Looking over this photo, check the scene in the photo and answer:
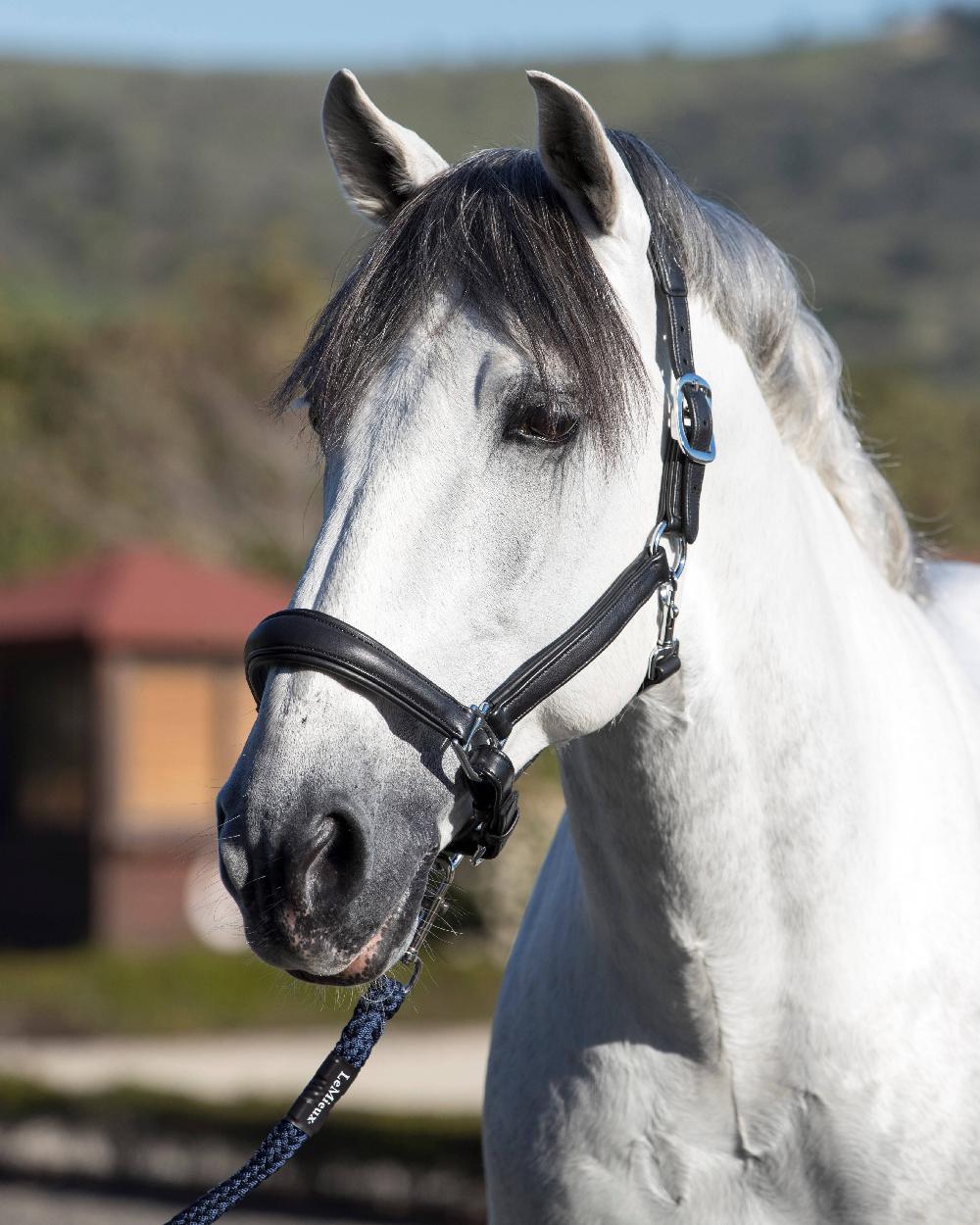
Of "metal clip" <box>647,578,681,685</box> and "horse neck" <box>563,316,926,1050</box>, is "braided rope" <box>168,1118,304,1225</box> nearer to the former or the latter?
"horse neck" <box>563,316,926,1050</box>

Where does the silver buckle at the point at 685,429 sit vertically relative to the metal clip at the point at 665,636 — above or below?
above

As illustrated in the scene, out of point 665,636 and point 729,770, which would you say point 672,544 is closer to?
point 665,636

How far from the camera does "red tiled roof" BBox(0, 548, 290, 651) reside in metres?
12.0

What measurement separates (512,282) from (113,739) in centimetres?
1066

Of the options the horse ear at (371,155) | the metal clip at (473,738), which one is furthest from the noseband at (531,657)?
the horse ear at (371,155)

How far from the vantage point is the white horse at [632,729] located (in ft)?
5.96

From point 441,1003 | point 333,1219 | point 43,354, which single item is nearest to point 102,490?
point 43,354

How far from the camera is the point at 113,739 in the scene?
1204 cm

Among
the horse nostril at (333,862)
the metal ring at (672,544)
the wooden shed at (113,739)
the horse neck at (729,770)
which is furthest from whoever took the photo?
the wooden shed at (113,739)

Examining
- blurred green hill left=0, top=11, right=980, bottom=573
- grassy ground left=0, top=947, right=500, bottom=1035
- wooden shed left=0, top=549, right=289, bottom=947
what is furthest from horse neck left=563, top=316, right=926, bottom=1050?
wooden shed left=0, top=549, right=289, bottom=947

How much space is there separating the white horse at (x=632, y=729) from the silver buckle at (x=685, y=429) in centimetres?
A: 3

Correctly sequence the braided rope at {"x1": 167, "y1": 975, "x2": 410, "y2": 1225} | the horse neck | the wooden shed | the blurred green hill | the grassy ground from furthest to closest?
the blurred green hill → the wooden shed → the grassy ground → the braided rope at {"x1": 167, "y1": 975, "x2": 410, "y2": 1225} → the horse neck

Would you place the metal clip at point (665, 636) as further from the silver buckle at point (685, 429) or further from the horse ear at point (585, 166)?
the horse ear at point (585, 166)

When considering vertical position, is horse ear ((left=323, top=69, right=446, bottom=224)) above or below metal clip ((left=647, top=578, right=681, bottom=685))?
above
